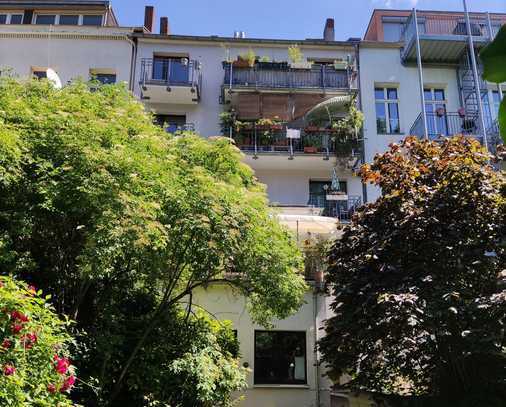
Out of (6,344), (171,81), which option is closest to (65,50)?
(171,81)

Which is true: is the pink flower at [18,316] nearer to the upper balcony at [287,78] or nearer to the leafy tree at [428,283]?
the leafy tree at [428,283]

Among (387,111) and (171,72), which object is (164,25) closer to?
(171,72)

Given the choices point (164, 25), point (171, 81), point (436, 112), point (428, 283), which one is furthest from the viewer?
point (164, 25)

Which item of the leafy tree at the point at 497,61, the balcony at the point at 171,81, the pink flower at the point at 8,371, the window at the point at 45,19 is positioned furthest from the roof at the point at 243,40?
the leafy tree at the point at 497,61

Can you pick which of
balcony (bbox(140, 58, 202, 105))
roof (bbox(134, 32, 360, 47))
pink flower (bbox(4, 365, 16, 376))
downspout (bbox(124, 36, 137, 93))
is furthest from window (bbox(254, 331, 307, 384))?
roof (bbox(134, 32, 360, 47))

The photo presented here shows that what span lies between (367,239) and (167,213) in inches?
156

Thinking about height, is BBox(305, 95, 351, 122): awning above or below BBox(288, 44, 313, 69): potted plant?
below

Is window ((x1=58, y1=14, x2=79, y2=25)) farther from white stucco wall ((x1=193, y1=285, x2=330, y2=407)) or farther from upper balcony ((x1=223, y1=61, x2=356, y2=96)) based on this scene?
white stucco wall ((x1=193, y1=285, x2=330, y2=407))

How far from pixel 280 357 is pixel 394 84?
13.2m

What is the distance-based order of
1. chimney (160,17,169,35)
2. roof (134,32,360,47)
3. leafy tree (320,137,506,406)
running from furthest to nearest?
1. chimney (160,17,169,35)
2. roof (134,32,360,47)
3. leafy tree (320,137,506,406)

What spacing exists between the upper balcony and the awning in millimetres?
710

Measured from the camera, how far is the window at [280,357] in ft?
52.2

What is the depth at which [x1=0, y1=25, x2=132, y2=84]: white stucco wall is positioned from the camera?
2202cm

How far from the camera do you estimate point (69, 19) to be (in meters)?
24.1
